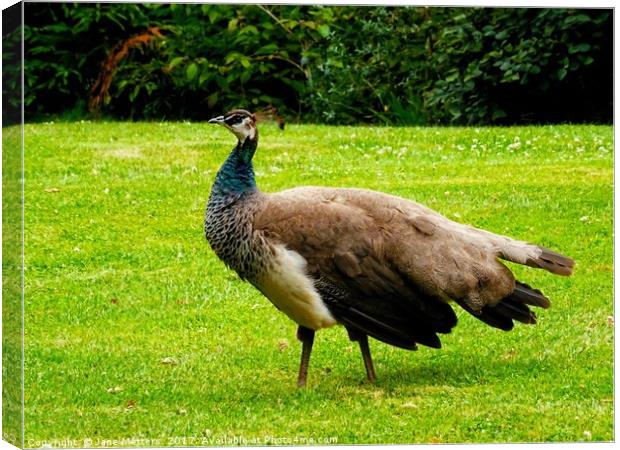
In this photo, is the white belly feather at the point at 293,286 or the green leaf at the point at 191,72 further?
the green leaf at the point at 191,72

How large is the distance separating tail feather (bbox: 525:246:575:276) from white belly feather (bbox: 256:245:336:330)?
42.9 inches

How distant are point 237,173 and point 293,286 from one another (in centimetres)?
60

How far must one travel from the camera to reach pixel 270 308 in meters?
8.05

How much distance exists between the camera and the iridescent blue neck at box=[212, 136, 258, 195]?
6.73 metres

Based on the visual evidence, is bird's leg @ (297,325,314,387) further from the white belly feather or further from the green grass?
the white belly feather

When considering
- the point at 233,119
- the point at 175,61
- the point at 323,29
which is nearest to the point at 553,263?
the point at 233,119

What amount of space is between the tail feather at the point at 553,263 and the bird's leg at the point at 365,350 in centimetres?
89

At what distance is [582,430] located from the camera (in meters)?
6.54

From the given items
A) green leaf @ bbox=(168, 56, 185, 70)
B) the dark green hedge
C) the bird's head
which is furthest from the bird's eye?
green leaf @ bbox=(168, 56, 185, 70)

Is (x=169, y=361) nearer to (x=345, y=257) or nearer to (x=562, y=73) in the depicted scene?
(x=345, y=257)

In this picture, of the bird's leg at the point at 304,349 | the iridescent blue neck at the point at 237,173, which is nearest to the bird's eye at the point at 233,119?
the iridescent blue neck at the point at 237,173

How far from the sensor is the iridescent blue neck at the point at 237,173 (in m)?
6.73

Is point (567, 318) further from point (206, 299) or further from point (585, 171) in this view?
point (206, 299)

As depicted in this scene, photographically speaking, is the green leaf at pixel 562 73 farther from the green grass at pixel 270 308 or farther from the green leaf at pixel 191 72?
the green leaf at pixel 191 72
